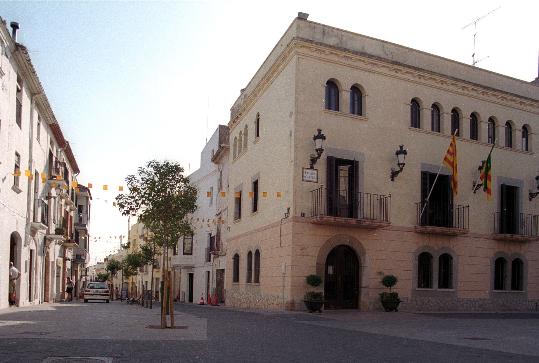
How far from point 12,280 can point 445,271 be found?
17.6 metres

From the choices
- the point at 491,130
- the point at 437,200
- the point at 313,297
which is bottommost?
the point at 313,297

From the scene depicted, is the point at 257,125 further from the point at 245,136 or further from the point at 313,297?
the point at 313,297

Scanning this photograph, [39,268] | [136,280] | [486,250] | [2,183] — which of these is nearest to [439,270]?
[486,250]

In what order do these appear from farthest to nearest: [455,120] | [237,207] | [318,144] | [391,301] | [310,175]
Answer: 1. [237,207]
2. [455,120]
3. [391,301]
4. [310,175]
5. [318,144]

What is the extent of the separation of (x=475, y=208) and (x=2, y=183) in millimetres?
18991

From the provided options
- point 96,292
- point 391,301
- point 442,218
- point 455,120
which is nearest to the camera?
point 391,301

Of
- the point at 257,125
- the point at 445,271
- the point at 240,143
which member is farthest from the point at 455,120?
the point at 240,143

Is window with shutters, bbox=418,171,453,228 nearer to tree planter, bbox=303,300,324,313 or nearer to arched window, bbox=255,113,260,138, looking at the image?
tree planter, bbox=303,300,324,313

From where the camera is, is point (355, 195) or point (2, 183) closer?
point (2, 183)

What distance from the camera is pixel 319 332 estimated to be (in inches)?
545

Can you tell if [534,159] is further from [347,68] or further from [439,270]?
[347,68]

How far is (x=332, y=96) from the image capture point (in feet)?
79.2

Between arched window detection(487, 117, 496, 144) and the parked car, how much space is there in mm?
26431

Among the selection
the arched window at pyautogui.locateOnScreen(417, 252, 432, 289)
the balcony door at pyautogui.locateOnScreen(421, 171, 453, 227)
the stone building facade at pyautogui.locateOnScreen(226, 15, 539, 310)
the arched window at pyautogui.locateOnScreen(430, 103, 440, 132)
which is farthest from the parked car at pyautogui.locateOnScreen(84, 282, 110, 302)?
the arched window at pyautogui.locateOnScreen(430, 103, 440, 132)
